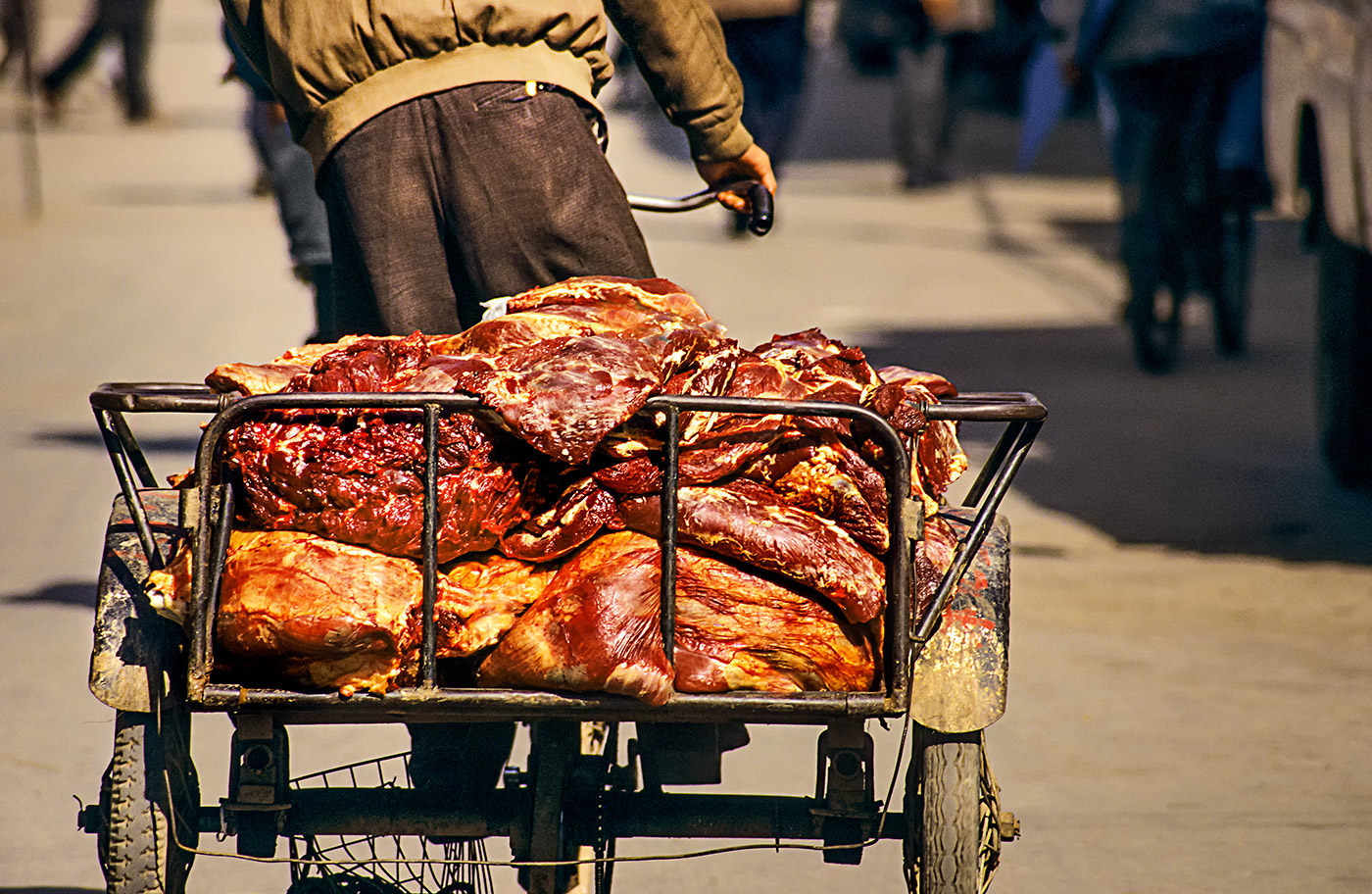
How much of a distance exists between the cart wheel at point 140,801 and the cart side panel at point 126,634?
0.04 m

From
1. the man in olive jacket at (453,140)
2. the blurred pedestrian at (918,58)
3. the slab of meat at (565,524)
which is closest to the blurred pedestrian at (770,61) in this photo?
the blurred pedestrian at (918,58)

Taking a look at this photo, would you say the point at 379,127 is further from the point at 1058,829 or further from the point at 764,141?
the point at 764,141

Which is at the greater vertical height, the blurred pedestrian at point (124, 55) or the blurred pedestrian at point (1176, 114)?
the blurred pedestrian at point (1176, 114)

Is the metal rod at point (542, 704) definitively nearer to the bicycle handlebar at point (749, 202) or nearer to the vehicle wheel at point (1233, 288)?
the bicycle handlebar at point (749, 202)

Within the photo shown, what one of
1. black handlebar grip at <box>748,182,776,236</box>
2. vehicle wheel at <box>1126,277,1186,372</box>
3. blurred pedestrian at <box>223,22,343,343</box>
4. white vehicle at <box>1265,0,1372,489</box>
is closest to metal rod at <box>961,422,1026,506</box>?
black handlebar grip at <box>748,182,776,236</box>

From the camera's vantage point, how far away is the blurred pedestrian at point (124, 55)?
60.4 feet

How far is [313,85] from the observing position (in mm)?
3127

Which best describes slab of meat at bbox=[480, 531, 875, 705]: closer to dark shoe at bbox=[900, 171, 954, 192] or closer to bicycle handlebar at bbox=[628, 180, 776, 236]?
bicycle handlebar at bbox=[628, 180, 776, 236]

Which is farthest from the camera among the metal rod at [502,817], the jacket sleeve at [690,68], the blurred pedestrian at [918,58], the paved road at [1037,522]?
the blurred pedestrian at [918,58]

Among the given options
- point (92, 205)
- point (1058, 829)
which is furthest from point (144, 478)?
point (92, 205)

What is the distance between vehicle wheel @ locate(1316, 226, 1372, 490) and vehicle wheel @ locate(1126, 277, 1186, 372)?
1721 millimetres

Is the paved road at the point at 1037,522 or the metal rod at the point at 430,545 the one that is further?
the paved road at the point at 1037,522

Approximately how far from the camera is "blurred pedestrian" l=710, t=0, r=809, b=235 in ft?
37.8

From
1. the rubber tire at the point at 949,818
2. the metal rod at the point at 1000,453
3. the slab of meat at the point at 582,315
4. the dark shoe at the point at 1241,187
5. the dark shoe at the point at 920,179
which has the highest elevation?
the slab of meat at the point at 582,315
